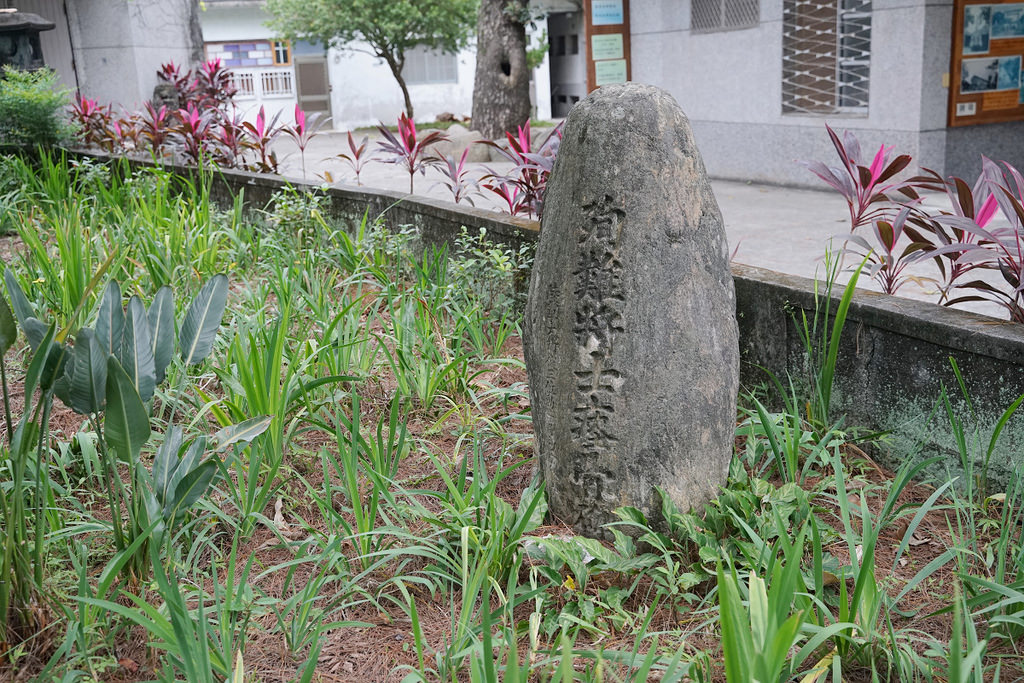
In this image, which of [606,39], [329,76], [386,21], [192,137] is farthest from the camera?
[329,76]

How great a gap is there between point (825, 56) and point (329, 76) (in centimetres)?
1677

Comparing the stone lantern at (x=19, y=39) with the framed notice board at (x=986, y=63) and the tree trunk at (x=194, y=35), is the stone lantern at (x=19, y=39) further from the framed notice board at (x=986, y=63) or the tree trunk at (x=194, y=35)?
the framed notice board at (x=986, y=63)

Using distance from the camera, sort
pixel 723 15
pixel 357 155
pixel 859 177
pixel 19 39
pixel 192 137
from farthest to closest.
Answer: pixel 19 39
pixel 723 15
pixel 192 137
pixel 357 155
pixel 859 177

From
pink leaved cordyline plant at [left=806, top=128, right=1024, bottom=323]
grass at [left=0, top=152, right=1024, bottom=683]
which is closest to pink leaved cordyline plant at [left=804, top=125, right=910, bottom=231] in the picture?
pink leaved cordyline plant at [left=806, top=128, right=1024, bottom=323]

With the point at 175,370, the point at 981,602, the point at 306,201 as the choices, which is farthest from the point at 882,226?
the point at 306,201

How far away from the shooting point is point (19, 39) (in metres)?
10.4

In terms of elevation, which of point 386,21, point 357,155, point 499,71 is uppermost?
point 386,21

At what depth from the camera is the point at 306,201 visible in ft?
18.5

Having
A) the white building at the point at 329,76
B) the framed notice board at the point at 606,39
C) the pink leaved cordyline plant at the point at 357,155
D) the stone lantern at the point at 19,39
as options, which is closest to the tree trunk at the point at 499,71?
the pink leaved cordyline plant at the point at 357,155

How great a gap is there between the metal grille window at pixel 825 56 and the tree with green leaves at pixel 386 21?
11.4 metres

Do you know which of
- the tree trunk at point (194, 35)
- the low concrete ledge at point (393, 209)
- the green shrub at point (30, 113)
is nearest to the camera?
the low concrete ledge at point (393, 209)

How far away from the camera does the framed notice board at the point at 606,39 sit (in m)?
9.91

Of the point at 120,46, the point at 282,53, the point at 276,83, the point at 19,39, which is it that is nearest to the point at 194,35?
the point at 120,46

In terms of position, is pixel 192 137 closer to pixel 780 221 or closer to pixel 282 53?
pixel 780 221
